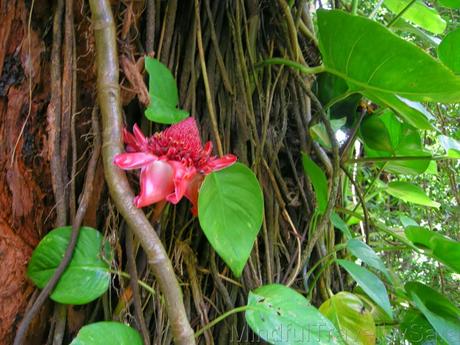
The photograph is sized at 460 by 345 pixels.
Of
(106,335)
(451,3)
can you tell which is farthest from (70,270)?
(451,3)

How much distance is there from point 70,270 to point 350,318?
42 cm

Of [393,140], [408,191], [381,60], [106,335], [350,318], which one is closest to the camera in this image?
[106,335]

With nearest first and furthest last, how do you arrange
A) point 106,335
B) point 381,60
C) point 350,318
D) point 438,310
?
point 106,335 → point 381,60 → point 350,318 → point 438,310

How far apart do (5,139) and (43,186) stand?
7cm

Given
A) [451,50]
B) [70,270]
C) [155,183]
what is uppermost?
[451,50]

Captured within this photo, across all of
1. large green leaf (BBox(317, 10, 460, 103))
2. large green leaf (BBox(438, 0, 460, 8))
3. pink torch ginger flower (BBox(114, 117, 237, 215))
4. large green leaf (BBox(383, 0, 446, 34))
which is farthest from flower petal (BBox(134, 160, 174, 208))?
large green leaf (BBox(383, 0, 446, 34))

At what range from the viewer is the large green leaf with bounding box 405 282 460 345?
726 mm

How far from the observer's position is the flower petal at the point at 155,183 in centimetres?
48

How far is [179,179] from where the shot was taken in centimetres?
49

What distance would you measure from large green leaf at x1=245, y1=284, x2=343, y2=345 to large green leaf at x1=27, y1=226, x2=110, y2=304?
18 cm

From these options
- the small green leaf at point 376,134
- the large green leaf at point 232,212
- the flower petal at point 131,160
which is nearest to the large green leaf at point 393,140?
the small green leaf at point 376,134

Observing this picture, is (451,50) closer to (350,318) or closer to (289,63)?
(289,63)

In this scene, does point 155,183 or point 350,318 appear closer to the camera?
point 155,183

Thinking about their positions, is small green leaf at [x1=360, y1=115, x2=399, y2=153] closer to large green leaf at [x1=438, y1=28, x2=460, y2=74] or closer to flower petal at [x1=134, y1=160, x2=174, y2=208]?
large green leaf at [x1=438, y1=28, x2=460, y2=74]
